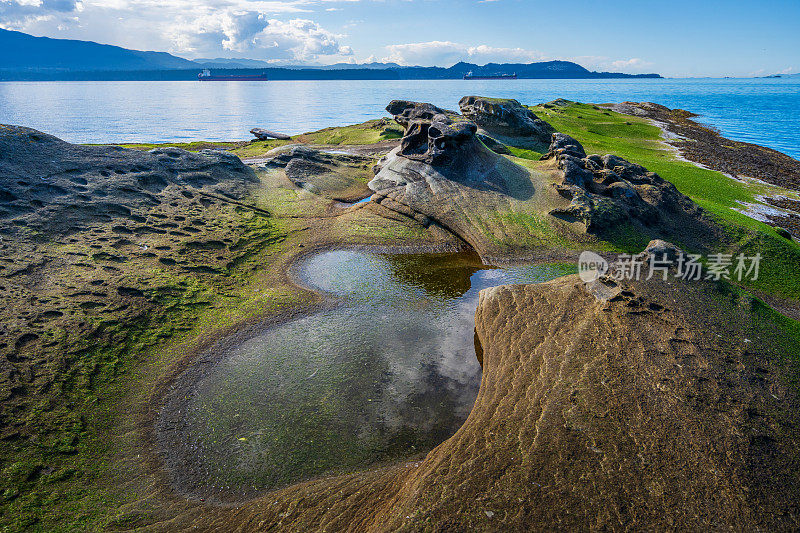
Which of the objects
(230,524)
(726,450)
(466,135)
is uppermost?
(466,135)

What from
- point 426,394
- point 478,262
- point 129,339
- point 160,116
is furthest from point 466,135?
point 160,116

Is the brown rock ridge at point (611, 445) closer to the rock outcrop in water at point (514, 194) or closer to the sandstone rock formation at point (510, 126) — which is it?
the rock outcrop in water at point (514, 194)

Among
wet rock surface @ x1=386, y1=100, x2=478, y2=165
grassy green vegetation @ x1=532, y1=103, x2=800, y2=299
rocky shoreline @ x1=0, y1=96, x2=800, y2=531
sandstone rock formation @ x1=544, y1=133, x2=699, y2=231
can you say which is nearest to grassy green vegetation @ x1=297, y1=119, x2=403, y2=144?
wet rock surface @ x1=386, y1=100, x2=478, y2=165

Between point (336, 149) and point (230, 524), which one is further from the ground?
point (336, 149)

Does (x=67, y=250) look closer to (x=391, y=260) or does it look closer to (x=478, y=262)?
(x=391, y=260)

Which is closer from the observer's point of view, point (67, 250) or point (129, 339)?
point (129, 339)

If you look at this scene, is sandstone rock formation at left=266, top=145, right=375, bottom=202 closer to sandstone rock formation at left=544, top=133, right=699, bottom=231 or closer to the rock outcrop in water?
the rock outcrop in water

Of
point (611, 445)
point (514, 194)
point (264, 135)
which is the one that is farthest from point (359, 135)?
point (611, 445)
